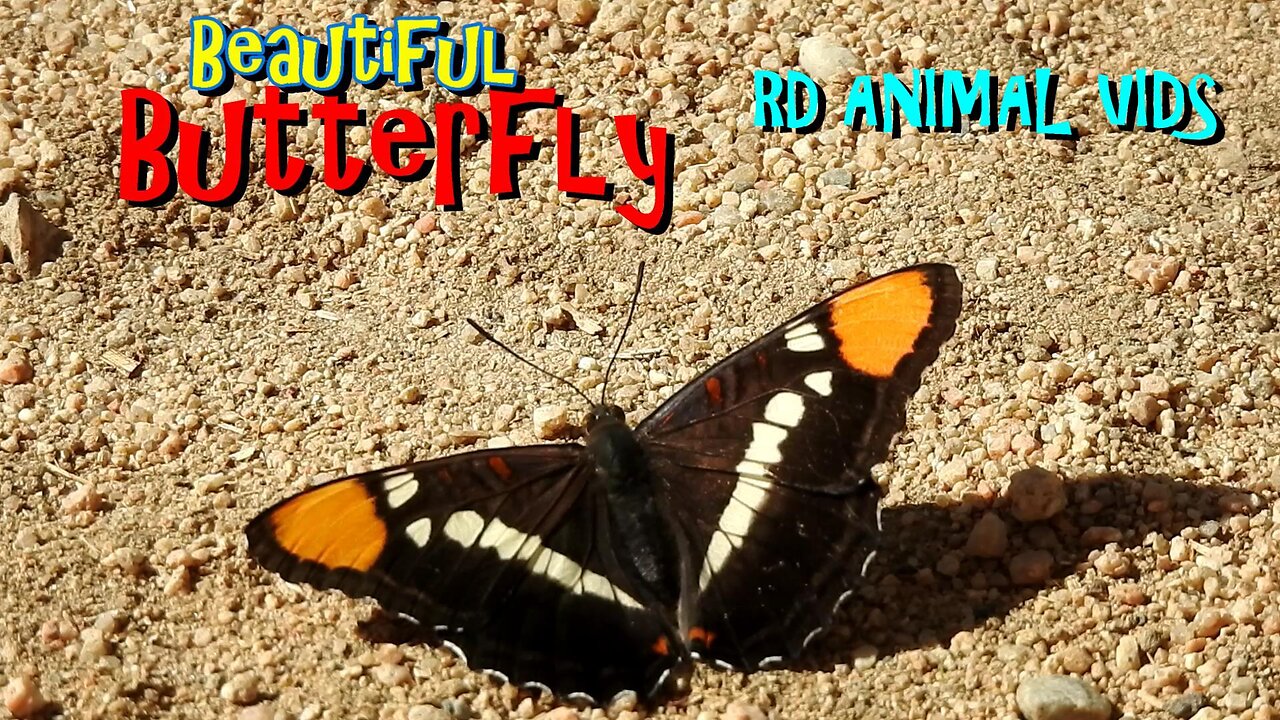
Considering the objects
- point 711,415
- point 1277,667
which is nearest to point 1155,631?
point 1277,667

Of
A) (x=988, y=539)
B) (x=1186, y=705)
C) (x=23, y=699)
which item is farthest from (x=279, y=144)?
(x=1186, y=705)

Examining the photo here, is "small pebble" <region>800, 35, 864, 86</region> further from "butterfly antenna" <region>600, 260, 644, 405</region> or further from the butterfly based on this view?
the butterfly

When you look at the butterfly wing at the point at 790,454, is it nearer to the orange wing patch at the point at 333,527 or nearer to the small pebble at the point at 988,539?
the small pebble at the point at 988,539

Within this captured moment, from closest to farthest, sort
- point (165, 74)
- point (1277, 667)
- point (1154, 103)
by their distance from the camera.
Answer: point (1277, 667)
point (1154, 103)
point (165, 74)

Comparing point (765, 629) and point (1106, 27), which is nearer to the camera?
point (765, 629)

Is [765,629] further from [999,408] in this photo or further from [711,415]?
[999,408]
